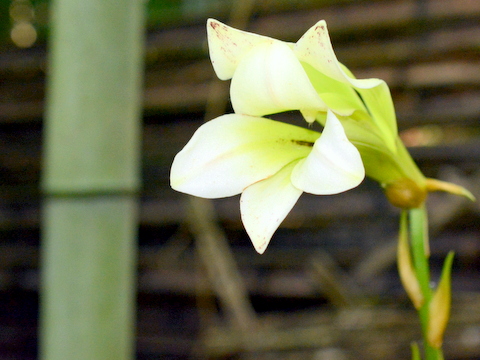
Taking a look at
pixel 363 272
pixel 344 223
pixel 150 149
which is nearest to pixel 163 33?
pixel 150 149

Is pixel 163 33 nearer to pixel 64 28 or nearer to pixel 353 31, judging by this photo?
pixel 353 31

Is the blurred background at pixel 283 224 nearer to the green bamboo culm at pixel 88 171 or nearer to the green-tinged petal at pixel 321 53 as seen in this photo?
the green bamboo culm at pixel 88 171

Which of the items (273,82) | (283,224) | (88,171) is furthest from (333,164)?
(283,224)

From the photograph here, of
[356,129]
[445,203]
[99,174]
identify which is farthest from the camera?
[445,203]

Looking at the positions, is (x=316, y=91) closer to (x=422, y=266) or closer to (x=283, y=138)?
(x=283, y=138)

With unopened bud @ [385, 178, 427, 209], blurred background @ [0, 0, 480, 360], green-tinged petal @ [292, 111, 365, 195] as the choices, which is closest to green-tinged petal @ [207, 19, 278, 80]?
green-tinged petal @ [292, 111, 365, 195]

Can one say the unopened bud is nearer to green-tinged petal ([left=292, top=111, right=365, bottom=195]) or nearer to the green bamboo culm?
green-tinged petal ([left=292, top=111, right=365, bottom=195])
